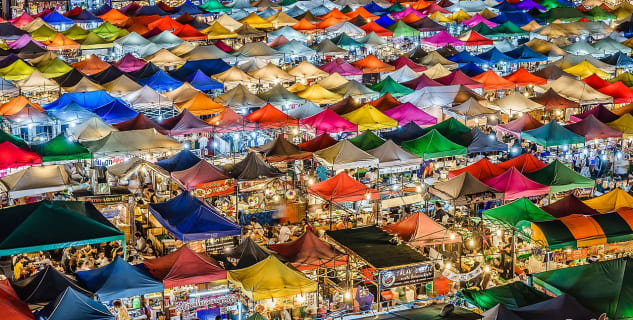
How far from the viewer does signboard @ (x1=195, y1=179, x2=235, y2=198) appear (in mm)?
18406

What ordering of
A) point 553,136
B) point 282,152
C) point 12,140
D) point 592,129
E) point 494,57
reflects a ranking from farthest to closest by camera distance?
point 494,57
point 592,129
point 553,136
point 12,140
point 282,152

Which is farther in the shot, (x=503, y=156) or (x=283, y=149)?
(x=503, y=156)

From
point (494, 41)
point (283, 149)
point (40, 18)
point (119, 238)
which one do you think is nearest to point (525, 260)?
point (283, 149)

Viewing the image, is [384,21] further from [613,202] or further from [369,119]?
[613,202]

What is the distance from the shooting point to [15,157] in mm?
19250

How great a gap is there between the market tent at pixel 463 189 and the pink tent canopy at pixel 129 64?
1539 cm

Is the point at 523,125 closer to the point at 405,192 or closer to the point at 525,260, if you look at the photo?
the point at 405,192

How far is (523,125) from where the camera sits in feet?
74.9

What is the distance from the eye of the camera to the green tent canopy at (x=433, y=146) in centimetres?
2075

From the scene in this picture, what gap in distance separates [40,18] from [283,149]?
822 inches

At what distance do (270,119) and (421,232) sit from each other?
865 cm

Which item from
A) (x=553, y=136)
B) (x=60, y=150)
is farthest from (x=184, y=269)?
(x=553, y=136)

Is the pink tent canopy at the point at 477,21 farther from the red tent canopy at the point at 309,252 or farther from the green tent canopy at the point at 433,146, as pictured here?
the red tent canopy at the point at 309,252

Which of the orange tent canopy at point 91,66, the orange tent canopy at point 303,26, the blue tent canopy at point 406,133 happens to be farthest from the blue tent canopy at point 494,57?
the orange tent canopy at point 91,66
